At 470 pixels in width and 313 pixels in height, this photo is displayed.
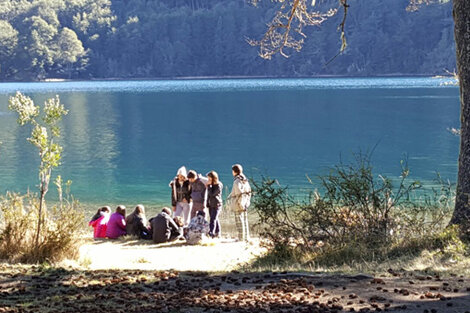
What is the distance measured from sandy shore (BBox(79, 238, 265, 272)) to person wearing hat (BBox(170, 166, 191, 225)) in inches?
31.5

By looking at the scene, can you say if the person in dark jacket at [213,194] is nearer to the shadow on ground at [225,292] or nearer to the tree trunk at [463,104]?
the tree trunk at [463,104]

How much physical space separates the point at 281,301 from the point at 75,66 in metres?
139

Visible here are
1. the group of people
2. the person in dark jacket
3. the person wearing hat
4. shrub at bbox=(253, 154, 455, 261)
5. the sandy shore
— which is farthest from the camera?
the person wearing hat

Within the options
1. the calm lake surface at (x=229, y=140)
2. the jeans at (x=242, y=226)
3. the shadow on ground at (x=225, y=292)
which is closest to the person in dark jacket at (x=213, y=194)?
the jeans at (x=242, y=226)

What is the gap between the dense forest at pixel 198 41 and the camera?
120688 millimetres

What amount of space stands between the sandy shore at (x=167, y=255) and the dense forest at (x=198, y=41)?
108100mm

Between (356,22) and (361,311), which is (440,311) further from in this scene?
(356,22)

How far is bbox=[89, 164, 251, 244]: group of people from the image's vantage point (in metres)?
12.2

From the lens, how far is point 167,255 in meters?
10.9

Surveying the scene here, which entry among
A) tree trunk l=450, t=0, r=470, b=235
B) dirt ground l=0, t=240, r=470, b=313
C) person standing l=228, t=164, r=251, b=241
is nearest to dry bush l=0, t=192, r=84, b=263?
dirt ground l=0, t=240, r=470, b=313

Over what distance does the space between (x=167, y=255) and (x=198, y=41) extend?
12937 cm

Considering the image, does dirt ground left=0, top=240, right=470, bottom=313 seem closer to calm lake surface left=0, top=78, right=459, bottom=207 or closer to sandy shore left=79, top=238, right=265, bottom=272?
sandy shore left=79, top=238, right=265, bottom=272

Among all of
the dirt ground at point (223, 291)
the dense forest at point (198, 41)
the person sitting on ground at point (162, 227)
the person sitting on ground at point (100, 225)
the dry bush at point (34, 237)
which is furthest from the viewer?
the dense forest at point (198, 41)

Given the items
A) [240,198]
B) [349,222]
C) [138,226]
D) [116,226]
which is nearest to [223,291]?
[349,222]
